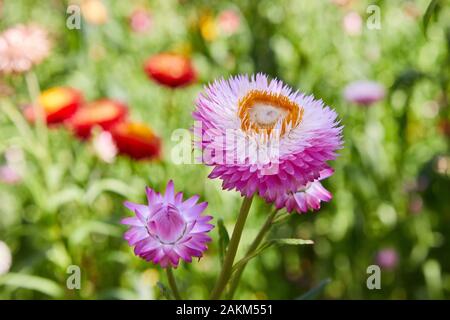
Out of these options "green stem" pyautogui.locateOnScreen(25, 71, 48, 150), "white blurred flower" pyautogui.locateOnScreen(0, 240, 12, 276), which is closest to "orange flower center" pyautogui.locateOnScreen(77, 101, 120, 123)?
"green stem" pyautogui.locateOnScreen(25, 71, 48, 150)

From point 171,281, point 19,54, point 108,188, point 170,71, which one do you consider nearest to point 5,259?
point 108,188

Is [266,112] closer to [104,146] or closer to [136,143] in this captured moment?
[136,143]

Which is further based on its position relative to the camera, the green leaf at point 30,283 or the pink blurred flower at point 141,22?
the pink blurred flower at point 141,22

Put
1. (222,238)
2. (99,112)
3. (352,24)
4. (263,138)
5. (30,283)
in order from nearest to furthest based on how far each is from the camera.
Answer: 1. (263,138)
2. (222,238)
3. (30,283)
4. (99,112)
5. (352,24)

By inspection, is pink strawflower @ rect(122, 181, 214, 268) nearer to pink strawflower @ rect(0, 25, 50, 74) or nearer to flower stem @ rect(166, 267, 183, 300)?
flower stem @ rect(166, 267, 183, 300)

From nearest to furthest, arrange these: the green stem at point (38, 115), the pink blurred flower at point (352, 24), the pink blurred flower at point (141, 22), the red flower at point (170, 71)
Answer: the green stem at point (38, 115), the red flower at point (170, 71), the pink blurred flower at point (352, 24), the pink blurred flower at point (141, 22)


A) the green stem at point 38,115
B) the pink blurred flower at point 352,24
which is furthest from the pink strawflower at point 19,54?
the pink blurred flower at point 352,24

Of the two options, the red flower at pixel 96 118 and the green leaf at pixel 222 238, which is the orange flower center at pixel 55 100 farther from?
the green leaf at pixel 222 238
